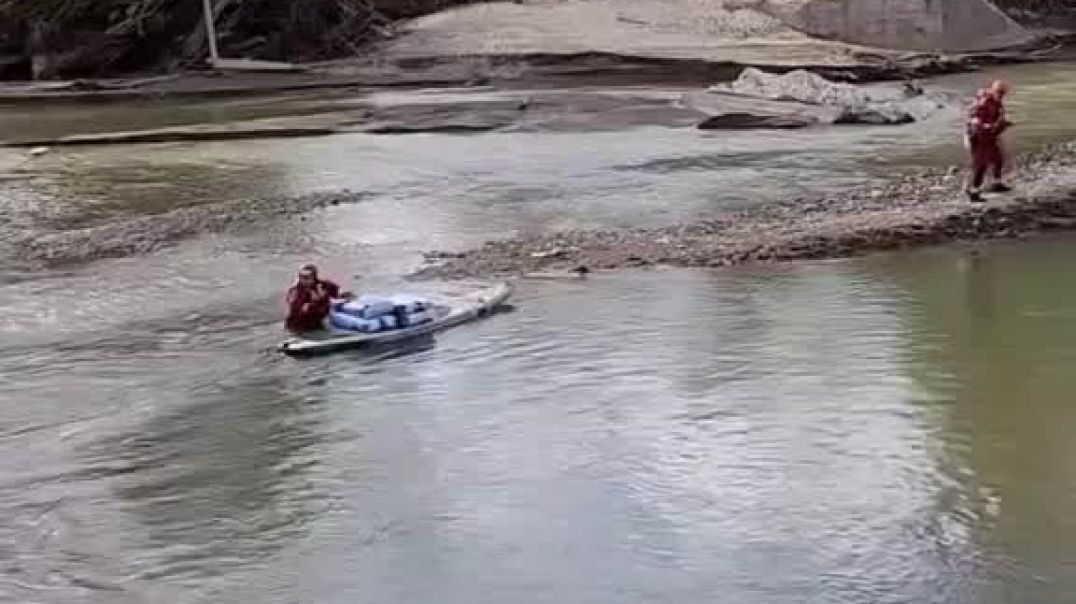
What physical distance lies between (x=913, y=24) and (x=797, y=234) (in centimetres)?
1951

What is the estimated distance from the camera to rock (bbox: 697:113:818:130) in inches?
885

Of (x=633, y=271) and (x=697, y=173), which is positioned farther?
(x=697, y=173)

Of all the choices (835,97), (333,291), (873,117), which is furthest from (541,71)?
(333,291)

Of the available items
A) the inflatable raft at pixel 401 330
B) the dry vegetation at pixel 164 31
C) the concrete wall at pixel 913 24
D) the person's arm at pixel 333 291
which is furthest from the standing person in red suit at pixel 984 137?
the dry vegetation at pixel 164 31

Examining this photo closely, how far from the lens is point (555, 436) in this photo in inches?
367

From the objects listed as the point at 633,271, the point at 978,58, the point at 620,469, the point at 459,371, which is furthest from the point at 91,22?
the point at 620,469

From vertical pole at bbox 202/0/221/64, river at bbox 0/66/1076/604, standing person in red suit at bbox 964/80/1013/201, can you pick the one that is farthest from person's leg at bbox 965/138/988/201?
vertical pole at bbox 202/0/221/64

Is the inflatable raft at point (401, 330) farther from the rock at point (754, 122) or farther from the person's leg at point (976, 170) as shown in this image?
the rock at point (754, 122)

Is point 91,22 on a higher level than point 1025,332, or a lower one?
higher

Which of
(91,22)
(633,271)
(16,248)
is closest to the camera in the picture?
(633,271)

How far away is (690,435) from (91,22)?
2925 cm

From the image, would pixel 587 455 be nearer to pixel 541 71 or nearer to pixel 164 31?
pixel 541 71

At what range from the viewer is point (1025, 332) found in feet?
36.5

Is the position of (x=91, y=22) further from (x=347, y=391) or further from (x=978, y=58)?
(x=347, y=391)
